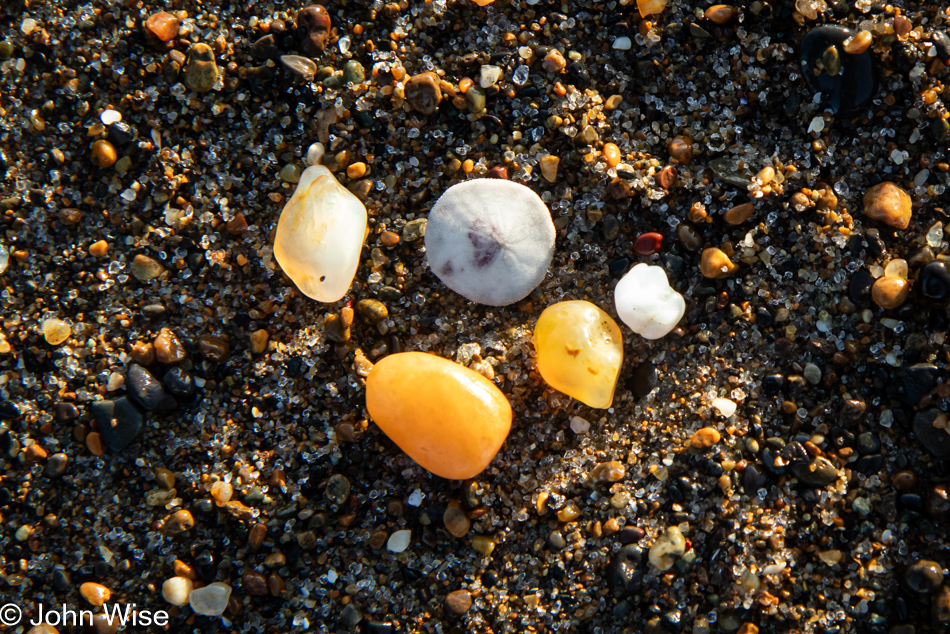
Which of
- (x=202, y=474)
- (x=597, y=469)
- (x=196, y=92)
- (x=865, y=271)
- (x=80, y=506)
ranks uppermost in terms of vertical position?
(x=196, y=92)

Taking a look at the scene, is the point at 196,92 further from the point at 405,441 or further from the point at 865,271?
the point at 865,271

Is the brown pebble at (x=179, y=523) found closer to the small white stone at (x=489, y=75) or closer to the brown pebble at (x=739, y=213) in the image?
the small white stone at (x=489, y=75)

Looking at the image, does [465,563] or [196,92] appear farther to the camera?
[196,92]

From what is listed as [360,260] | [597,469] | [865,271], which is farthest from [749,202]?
[360,260]

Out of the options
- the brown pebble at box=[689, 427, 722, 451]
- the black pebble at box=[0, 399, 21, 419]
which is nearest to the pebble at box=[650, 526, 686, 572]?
the brown pebble at box=[689, 427, 722, 451]

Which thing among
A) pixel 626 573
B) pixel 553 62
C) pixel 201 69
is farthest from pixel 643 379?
pixel 201 69

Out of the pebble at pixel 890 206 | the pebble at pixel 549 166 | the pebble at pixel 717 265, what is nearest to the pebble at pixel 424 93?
the pebble at pixel 549 166
